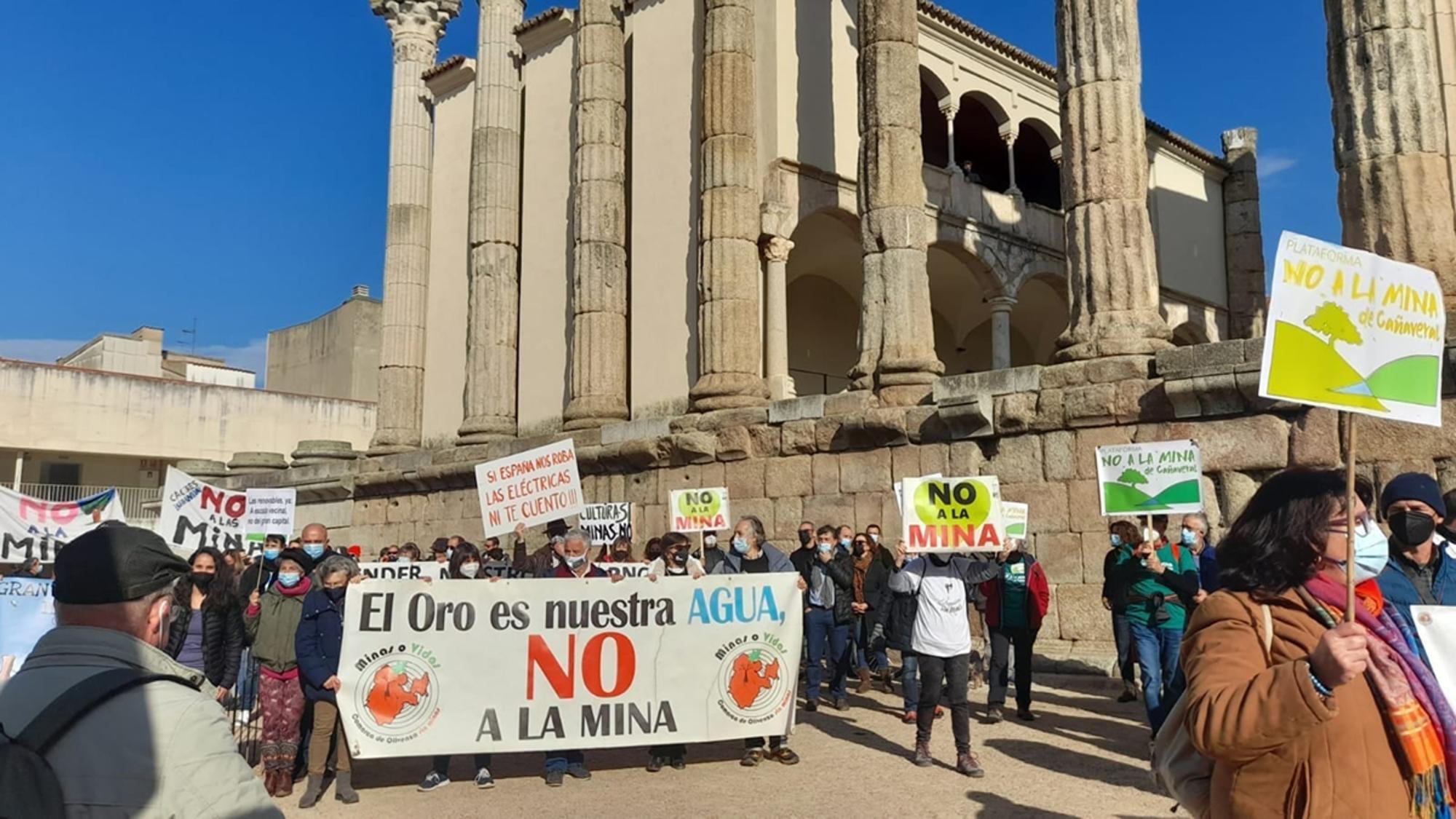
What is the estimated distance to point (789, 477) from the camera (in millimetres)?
15086

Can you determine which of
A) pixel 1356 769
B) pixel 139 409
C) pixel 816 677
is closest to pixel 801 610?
pixel 816 677

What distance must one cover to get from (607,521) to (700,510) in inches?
117

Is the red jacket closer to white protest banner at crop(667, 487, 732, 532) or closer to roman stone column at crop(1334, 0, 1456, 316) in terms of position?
white protest banner at crop(667, 487, 732, 532)

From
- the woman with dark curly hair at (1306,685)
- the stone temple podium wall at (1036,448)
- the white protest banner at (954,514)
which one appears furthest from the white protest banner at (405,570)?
the woman with dark curly hair at (1306,685)

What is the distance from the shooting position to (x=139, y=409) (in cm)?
3806

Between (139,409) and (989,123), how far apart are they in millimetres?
31390

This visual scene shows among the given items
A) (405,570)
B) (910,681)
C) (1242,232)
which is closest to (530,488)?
(405,570)

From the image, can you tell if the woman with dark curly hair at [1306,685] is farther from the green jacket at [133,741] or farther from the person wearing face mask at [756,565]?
the person wearing face mask at [756,565]

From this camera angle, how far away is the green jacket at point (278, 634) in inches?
303

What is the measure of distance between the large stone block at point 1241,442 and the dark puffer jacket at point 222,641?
9.47 metres

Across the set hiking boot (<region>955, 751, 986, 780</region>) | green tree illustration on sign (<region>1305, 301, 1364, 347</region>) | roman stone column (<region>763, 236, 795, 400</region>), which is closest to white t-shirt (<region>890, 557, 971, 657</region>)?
hiking boot (<region>955, 751, 986, 780</region>)

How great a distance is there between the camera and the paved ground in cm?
694

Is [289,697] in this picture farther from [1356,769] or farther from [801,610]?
[1356,769]

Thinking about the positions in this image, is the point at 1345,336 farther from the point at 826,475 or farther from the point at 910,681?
the point at 826,475
